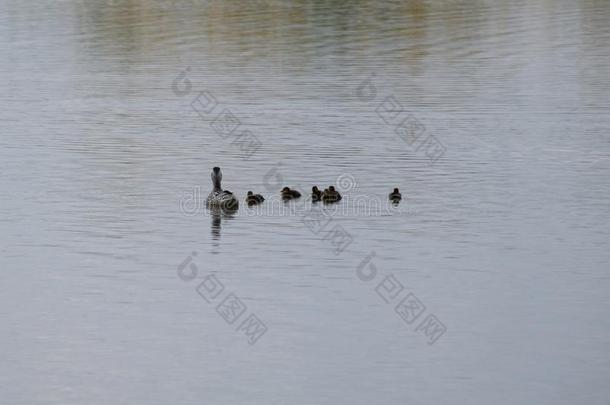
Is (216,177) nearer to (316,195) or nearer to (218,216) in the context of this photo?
(218,216)

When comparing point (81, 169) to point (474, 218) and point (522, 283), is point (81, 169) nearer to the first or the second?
point (474, 218)

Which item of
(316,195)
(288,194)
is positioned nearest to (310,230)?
(316,195)

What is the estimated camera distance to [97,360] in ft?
66.2

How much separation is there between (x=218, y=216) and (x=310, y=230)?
2340mm

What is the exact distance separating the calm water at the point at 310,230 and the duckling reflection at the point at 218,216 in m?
0.15

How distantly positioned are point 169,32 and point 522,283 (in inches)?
1725

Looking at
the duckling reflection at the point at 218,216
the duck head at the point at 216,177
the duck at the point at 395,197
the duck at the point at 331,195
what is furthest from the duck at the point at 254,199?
the duck at the point at 395,197

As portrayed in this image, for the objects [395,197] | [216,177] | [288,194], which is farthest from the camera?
[216,177]

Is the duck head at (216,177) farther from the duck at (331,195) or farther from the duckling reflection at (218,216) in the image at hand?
the duck at (331,195)

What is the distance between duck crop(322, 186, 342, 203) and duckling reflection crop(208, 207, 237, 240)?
178cm

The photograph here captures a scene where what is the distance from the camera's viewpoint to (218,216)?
96.8 ft

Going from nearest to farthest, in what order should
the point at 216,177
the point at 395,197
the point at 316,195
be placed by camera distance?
1. the point at 395,197
2. the point at 316,195
3. the point at 216,177

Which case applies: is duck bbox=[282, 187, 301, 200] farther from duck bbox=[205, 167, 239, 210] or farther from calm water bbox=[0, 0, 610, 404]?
duck bbox=[205, 167, 239, 210]

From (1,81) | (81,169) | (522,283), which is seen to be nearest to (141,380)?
(522,283)
